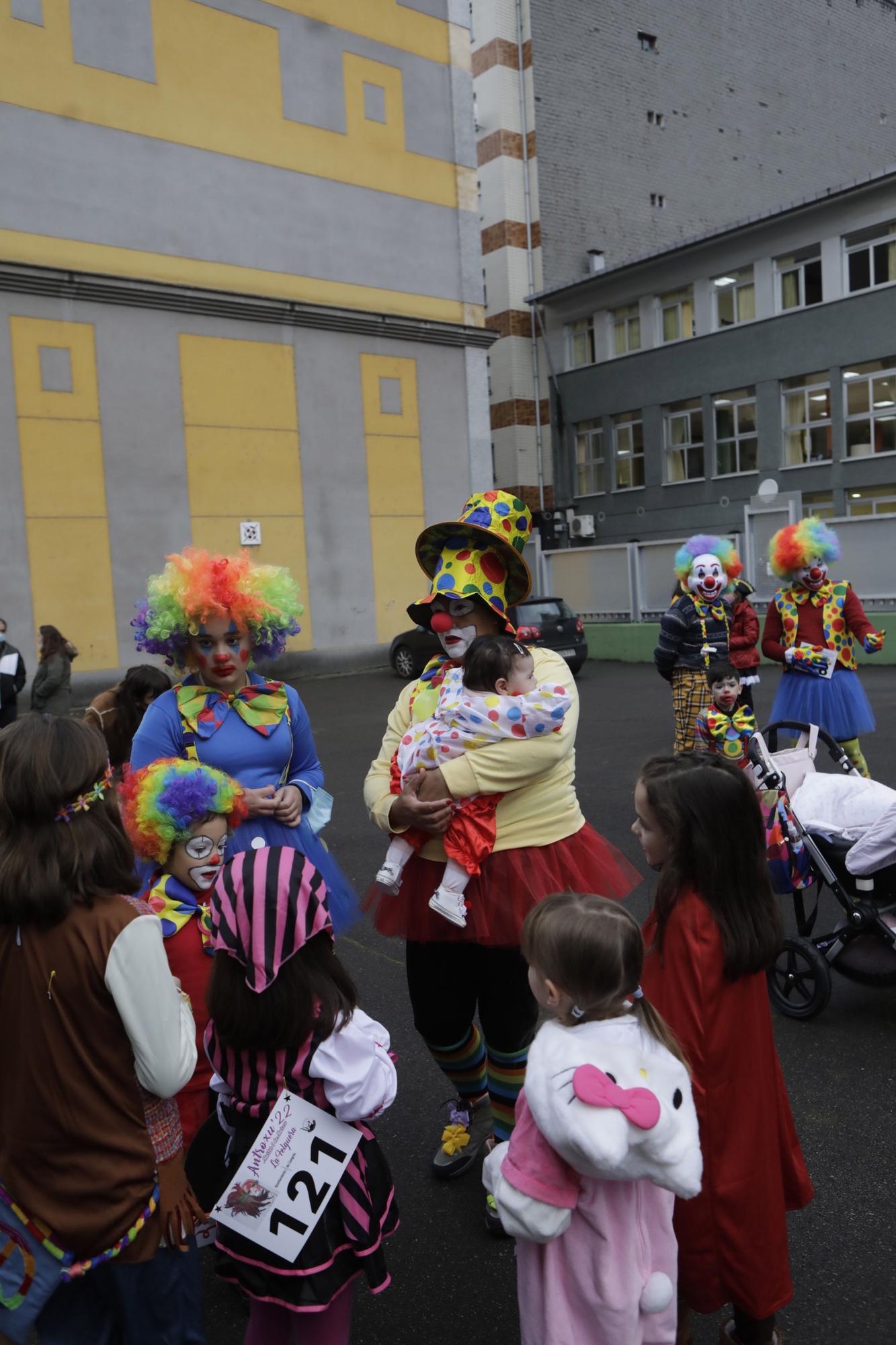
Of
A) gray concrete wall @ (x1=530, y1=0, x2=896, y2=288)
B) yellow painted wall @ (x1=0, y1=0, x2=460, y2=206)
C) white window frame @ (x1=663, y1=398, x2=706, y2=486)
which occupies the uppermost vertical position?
gray concrete wall @ (x1=530, y1=0, x2=896, y2=288)

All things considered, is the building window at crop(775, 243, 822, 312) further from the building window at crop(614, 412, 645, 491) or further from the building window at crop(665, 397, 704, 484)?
the building window at crop(614, 412, 645, 491)

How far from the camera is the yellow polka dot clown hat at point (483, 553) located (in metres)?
3.06

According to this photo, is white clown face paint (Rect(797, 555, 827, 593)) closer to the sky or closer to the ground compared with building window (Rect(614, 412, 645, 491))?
closer to the ground

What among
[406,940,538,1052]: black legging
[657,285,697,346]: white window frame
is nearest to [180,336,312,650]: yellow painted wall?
[657,285,697,346]: white window frame

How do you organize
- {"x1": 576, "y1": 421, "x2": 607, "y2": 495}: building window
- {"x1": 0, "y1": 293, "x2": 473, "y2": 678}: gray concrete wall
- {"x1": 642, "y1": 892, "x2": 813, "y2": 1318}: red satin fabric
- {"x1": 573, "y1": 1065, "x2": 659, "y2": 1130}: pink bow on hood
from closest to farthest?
{"x1": 573, "y1": 1065, "x2": 659, "y2": 1130}: pink bow on hood → {"x1": 642, "y1": 892, "x2": 813, "y2": 1318}: red satin fabric → {"x1": 0, "y1": 293, "x2": 473, "y2": 678}: gray concrete wall → {"x1": 576, "y1": 421, "x2": 607, "y2": 495}: building window

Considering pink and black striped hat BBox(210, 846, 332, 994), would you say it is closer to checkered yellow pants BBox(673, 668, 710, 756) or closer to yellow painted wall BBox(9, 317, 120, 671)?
checkered yellow pants BBox(673, 668, 710, 756)

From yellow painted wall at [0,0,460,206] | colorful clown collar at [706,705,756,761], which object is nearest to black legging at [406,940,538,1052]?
colorful clown collar at [706,705,756,761]

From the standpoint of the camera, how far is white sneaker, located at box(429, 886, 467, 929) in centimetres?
273

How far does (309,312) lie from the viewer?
18109mm

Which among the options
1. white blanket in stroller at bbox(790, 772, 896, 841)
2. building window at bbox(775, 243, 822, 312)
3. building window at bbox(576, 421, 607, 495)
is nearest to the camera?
white blanket in stroller at bbox(790, 772, 896, 841)

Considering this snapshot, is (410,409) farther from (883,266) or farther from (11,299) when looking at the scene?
(883,266)

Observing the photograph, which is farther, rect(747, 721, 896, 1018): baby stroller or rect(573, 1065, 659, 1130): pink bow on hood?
rect(747, 721, 896, 1018): baby stroller

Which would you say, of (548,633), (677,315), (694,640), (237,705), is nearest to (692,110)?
(677,315)

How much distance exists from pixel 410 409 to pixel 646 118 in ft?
53.3
